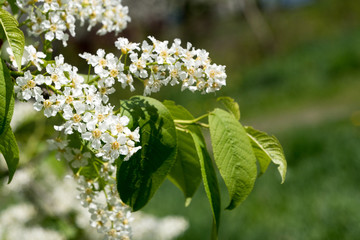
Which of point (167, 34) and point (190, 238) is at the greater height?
point (190, 238)

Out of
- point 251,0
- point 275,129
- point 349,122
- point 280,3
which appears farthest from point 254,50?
point 349,122

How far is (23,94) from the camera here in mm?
751

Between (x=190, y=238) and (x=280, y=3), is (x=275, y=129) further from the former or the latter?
(x=280, y=3)

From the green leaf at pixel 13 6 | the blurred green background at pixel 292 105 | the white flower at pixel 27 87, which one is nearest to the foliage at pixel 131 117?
the white flower at pixel 27 87

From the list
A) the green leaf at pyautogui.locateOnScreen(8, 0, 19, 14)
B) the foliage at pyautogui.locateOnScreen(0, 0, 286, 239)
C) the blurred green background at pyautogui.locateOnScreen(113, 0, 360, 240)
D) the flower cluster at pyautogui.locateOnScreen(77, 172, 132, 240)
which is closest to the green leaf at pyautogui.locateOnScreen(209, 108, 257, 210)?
the foliage at pyautogui.locateOnScreen(0, 0, 286, 239)

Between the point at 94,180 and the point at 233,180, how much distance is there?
1.06 feet

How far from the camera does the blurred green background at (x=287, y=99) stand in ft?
10.9

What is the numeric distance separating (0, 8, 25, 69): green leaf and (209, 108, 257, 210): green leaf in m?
0.37

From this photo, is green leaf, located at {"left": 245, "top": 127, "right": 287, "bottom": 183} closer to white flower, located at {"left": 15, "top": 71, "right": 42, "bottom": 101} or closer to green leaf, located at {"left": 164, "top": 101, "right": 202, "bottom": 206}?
green leaf, located at {"left": 164, "top": 101, "right": 202, "bottom": 206}

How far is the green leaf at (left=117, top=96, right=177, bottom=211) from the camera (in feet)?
2.60

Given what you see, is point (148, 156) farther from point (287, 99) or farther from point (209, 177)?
point (287, 99)

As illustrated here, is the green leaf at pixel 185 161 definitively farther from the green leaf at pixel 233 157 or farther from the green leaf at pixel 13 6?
the green leaf at pixel 13 6

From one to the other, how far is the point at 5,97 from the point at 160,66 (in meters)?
0.28

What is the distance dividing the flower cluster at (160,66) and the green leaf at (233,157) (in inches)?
3.1
